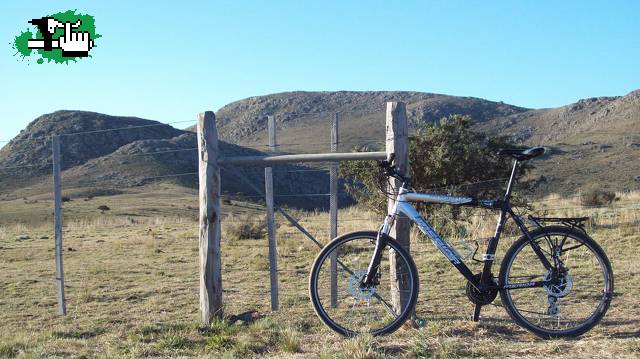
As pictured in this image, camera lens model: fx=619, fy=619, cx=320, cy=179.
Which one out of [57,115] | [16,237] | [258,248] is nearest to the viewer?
[258,248]

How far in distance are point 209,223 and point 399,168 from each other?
82.4 inches

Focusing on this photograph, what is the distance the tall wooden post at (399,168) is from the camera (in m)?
5.93

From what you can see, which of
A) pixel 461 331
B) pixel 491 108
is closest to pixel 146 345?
pixel 461 331

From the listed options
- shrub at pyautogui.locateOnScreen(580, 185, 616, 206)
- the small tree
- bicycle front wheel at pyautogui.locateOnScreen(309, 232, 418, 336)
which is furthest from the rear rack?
shrub at pyautogui.locateOnScreen(580, 185, 616, 206)

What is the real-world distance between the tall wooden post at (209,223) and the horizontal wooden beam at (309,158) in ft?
0.53

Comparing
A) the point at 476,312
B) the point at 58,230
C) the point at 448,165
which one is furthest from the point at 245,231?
the point at 476,312

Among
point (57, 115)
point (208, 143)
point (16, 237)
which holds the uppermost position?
point (57, 115)

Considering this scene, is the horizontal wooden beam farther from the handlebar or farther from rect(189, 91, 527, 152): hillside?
rect(189, 91, 527, 152): hillside

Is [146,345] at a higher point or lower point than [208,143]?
lower

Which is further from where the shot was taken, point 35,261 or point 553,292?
point 35,261

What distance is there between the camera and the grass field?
4.75 metres

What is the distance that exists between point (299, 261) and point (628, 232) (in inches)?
258

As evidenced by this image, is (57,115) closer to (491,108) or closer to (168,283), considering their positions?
(491,108)

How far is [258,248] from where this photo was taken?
1561cm
